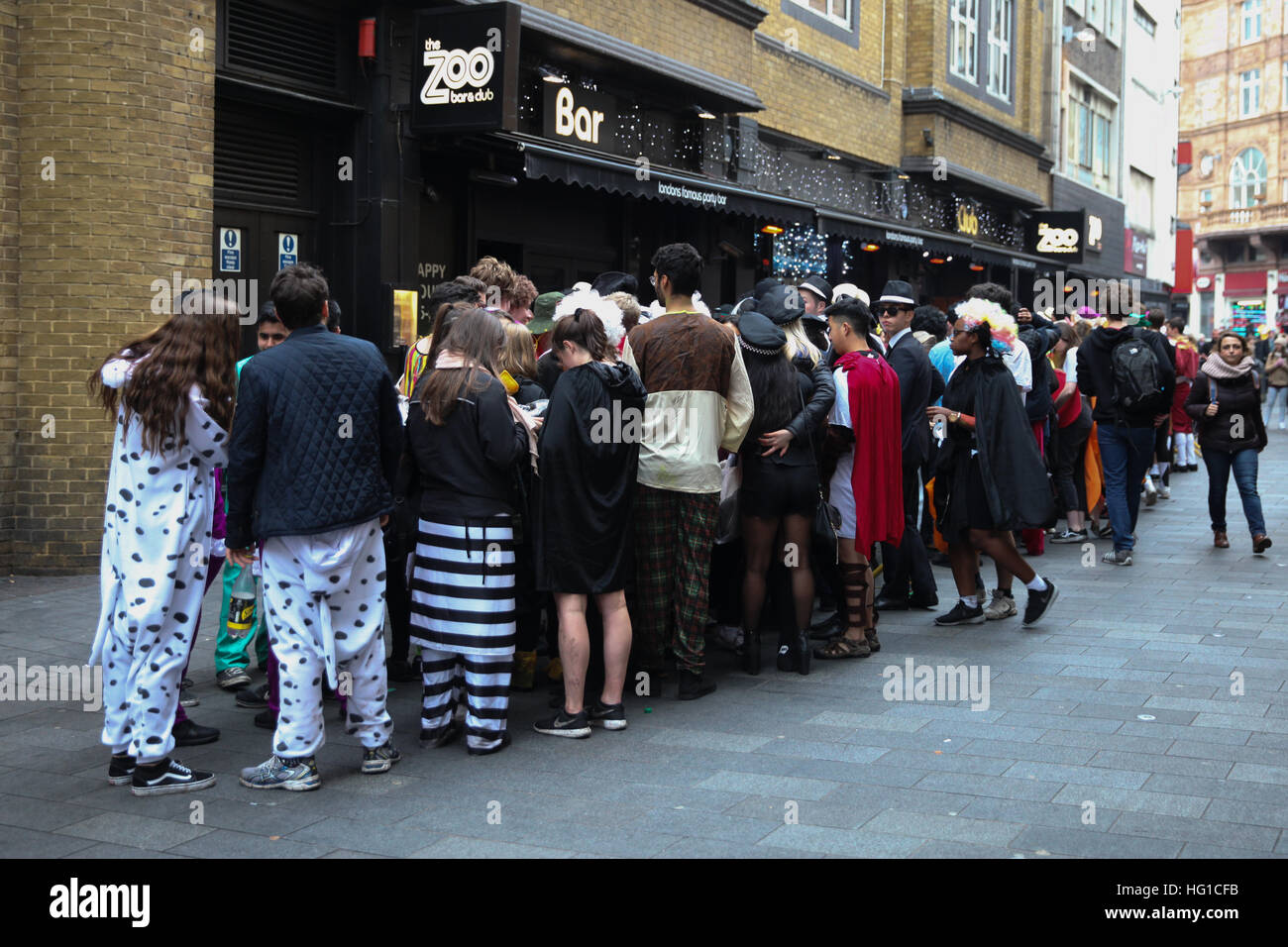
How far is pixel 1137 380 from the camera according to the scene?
10781 mm

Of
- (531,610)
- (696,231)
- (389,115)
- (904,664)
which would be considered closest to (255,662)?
(531,610)

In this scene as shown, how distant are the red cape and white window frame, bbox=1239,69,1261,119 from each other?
58.9 meters

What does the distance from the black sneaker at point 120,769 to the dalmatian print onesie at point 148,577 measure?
0.05 metres

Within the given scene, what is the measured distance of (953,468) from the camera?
330 inches

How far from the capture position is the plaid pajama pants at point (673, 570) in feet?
20.9

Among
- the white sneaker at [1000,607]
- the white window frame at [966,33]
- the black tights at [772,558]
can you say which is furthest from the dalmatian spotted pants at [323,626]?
the white window frame at [966,33]

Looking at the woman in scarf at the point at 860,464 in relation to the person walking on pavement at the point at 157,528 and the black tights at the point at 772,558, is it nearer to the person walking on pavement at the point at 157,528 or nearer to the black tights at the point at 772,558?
the black tights at the point at 772,558

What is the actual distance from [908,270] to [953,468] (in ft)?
49.3

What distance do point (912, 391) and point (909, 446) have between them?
0.35 metres

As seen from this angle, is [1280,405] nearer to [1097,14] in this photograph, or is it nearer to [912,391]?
[1097,14]

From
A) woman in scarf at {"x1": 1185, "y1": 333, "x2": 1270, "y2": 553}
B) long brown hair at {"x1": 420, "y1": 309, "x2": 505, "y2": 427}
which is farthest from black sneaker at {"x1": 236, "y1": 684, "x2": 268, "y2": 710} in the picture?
woman in scarf at {"x1": 1185, "y1": 333, "x2": 1270, "y2": 553}

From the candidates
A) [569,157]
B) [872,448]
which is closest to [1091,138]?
[569,157]

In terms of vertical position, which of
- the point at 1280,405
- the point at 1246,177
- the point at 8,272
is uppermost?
the point at 1246,177

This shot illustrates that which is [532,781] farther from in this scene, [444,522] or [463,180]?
[463,180]
